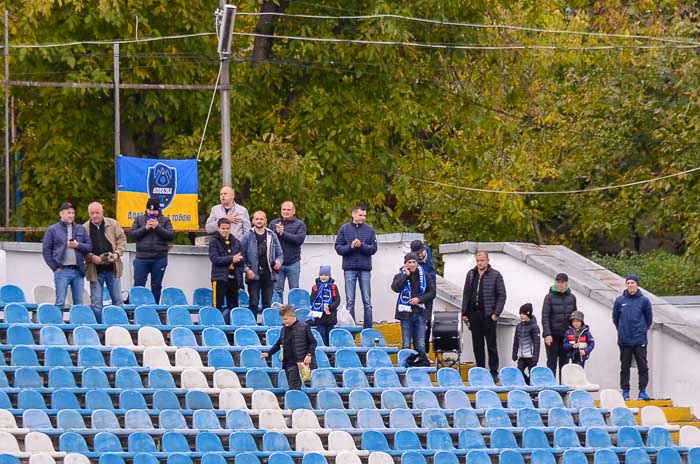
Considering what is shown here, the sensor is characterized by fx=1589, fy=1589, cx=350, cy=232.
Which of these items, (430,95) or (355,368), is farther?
(430,95)

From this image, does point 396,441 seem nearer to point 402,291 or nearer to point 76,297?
point 402,291

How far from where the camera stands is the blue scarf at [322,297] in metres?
17.5

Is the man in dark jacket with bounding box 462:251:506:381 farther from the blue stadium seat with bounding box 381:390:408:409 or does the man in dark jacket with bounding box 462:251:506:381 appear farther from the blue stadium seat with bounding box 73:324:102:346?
the blue stadium seat with bounding box 73:324:102:346

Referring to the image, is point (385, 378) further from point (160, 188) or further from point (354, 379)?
point (160, 188)

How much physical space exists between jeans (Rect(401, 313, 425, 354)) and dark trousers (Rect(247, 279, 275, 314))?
1.69 meters

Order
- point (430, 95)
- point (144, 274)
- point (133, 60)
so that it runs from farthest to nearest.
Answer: point (430, 95) → point (133, 60) → point (144, 274)

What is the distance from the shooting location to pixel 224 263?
→ 1784 centimetres

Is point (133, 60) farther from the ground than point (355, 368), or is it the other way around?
point (133, 60)

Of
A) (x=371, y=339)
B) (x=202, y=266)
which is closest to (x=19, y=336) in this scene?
(x=202, y=266)

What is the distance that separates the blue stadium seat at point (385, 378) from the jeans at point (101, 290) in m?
3.15

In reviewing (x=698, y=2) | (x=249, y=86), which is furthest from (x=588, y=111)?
(x=249, y=86)

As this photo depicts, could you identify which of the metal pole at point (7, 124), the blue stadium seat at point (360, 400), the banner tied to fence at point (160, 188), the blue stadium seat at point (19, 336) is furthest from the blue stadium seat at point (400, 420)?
the metal pole at point (7, 124)

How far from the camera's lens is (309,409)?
16.1 meters

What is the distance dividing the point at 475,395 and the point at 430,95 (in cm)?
933
